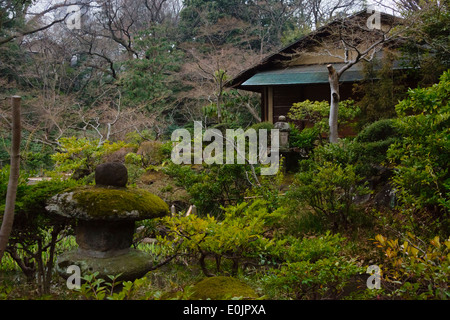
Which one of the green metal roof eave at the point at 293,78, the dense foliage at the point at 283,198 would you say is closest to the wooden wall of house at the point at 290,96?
the green metal roof eave at the point at 293,78

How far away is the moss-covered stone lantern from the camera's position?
3363 millimetres

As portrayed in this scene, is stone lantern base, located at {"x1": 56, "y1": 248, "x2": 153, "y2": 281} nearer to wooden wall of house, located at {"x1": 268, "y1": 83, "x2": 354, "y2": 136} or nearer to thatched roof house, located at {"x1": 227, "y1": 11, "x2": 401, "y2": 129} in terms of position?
thatched roof house, located at {"x1": 227, "y1": 11, "x2": 401, "y2": 129}

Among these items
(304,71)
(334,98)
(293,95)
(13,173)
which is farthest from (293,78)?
(13,173)

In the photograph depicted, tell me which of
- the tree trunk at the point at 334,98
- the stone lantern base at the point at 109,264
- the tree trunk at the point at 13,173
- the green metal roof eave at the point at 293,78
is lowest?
the stone lantern base at the point at 109,264

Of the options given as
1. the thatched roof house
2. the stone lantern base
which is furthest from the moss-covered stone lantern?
the thatched roof house

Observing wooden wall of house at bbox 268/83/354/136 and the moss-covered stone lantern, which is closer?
the moss-covered stone lantern

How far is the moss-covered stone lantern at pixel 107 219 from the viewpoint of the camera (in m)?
3.36

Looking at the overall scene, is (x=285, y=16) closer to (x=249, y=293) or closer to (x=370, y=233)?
(x=370, y=233)

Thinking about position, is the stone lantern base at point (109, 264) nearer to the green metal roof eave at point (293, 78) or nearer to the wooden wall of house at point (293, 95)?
the green metal roof eave at point (293, 78)

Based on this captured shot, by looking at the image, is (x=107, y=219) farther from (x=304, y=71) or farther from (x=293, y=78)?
(x=304, y=71)

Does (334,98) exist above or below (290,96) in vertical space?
below

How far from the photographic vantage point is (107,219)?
333 cm

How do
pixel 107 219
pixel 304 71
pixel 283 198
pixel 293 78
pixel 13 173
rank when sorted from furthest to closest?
pixel 304 71 < pixel 293 78 < pixel 283 198 < pixel 107 219 < pixel 13 173
